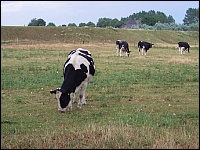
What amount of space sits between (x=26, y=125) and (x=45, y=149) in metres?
2.92

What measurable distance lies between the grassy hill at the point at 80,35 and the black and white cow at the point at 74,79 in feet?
170

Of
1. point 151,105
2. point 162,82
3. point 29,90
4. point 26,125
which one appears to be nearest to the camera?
point 26,125

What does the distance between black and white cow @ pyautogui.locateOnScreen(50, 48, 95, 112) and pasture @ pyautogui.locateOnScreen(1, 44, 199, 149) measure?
1.32ft

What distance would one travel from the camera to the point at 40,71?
22281mm

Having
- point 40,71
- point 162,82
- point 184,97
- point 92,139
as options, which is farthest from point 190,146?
point 40,71

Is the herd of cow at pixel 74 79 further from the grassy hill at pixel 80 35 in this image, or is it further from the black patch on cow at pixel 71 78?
the grassy hill at pixel 80 35

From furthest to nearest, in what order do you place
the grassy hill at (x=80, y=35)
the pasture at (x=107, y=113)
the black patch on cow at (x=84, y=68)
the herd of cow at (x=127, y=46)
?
the grassy hill at (x=80, y=35)
the herd of cow at (x=127, y=46)
the black patch on cow at (x=84, y=68)
the pasture at (x=107, y=113)

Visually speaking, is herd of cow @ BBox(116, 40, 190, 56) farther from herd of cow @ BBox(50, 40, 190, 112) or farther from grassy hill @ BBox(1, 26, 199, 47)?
herd of cow @ BBox(50, 40, 190, 112)

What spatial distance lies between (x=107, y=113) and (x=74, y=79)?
1701 millimetres

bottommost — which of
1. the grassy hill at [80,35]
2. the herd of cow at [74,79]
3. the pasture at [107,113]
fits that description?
the pasture at [107,113]

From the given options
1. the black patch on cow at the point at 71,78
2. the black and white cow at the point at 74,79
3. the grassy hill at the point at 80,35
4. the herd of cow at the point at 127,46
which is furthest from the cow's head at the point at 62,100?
the grassy hill at the point at 80,35

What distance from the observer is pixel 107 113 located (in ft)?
37.1

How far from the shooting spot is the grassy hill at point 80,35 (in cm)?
6806

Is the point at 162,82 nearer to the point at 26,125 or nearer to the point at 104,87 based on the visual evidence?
the point at 104,87
